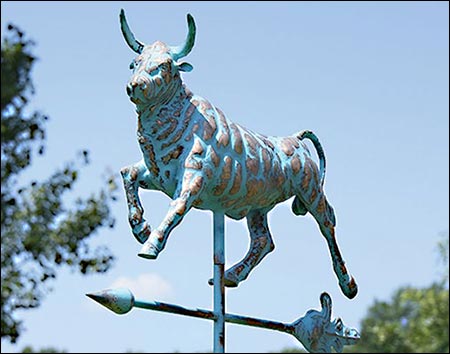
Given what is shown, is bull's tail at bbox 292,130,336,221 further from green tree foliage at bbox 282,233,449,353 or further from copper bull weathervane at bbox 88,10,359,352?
green tree foliage at bbox 282,233,449,353

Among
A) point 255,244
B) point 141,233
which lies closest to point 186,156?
point 141,233

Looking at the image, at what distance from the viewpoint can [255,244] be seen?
3.54m

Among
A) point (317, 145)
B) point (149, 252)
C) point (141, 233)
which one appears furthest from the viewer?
point (317, 145)

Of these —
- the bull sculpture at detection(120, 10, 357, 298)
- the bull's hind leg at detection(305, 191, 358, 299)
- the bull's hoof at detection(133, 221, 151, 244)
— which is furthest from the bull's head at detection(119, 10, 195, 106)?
the bull's hind leg at detection(305, 191, 358, 299)

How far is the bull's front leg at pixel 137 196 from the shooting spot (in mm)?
3172

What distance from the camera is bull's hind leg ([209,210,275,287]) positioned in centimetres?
350

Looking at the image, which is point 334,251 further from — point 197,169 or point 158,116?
point 158,116

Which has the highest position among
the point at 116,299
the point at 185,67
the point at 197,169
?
the point at 185,67

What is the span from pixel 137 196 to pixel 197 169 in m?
0.25

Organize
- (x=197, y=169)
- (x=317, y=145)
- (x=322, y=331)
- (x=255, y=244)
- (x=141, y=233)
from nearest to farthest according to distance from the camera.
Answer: (x=197, y=169) < (x=141, y=233) < (x=255, y=244) < (x=322, y=331) < (x=317, y=145)

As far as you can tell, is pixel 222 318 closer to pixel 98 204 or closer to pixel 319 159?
pixel 319 159

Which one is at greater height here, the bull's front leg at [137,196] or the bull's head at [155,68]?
the bull's head at [155,68]

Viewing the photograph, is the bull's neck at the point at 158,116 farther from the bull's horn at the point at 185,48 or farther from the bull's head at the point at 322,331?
the bull's head at the point at 322,331

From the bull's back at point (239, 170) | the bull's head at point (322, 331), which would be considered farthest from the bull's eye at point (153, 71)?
the bull's head at point (322, 331)
